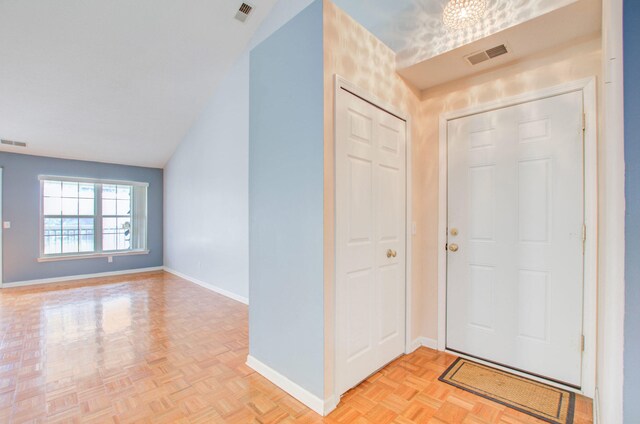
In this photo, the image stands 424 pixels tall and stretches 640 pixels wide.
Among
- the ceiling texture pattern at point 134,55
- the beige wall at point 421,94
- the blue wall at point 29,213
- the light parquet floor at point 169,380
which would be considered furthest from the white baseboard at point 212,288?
the ceiling texture pattern at point 134,55

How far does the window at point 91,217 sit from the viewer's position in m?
5.41

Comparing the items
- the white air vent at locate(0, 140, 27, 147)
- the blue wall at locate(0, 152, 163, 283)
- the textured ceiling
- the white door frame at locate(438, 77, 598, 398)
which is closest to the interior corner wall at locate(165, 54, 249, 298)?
the blue wall at locate(0, 152, 163, 283)

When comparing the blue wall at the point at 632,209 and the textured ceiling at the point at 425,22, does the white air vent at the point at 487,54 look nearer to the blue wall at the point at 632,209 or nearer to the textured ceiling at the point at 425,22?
the textured ceiling at the point at 425,22

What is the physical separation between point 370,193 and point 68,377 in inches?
103

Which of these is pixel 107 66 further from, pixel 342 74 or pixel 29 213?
pixel 342 74

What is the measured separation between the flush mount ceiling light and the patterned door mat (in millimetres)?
2491

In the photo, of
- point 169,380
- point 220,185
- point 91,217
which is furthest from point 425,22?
point 91,217

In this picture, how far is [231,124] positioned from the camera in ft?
14.6

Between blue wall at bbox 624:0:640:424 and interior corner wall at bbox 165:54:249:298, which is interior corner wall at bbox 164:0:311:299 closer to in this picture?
interior corner wall at bbox 165:54:249:298

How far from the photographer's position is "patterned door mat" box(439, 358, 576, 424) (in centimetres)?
176

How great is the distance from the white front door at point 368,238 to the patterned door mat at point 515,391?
19.5 inches

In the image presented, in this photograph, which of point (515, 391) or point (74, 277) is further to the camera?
point (74, 277)

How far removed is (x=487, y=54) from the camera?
213cm

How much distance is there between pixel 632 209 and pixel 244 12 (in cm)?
432
